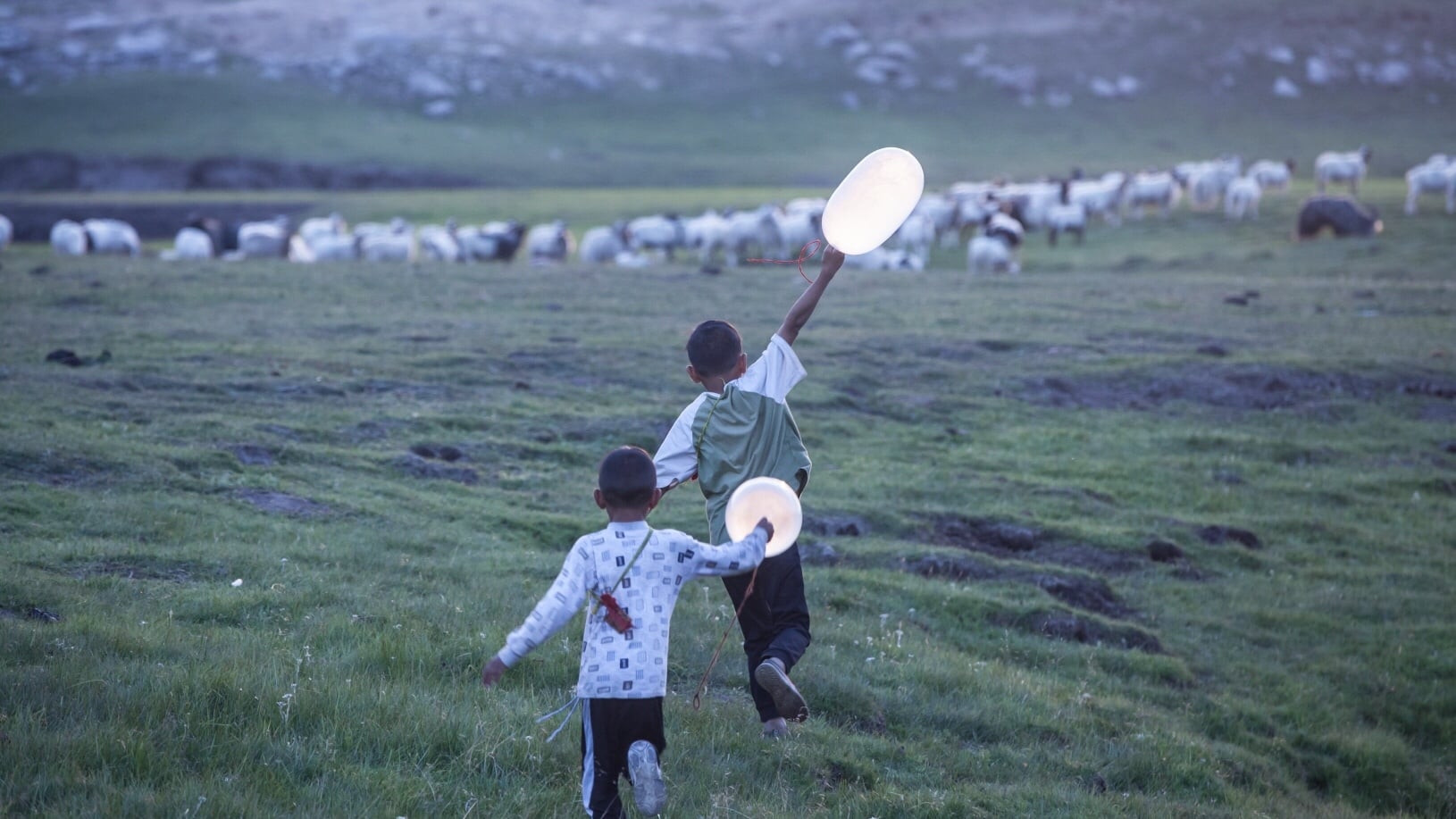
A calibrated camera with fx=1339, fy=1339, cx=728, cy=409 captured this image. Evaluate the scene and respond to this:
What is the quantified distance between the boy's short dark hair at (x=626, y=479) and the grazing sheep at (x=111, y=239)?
33185 millimetres

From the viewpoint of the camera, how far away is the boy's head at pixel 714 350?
641 centimetres

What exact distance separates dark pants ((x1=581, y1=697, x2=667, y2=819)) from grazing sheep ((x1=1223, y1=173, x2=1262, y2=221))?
4195 cm

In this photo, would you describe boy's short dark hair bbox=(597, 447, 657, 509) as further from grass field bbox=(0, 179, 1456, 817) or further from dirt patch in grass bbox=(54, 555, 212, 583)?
dirt patch in grass bbox=(54, 555, 212, 583)

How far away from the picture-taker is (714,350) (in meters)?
6.41

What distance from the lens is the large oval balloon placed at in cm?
634

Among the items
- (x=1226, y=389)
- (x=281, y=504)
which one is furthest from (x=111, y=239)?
(x=1226, y=389)

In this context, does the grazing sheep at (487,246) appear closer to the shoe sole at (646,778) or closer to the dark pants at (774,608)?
the dark pants at (774,608)

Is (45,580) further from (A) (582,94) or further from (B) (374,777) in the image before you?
(A) (582,94)

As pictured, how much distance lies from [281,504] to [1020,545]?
254 inches

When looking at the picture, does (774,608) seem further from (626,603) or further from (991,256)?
(991,256)

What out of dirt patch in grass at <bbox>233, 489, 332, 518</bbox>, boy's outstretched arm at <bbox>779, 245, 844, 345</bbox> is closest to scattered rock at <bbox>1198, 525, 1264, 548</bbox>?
boy's outstretched arm at <bbox>779, 245, 844, 345</bbox>

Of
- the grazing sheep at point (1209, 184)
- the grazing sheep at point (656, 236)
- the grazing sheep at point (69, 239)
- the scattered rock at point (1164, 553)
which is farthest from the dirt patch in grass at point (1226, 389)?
the grazing sheep at point (1209, 184)

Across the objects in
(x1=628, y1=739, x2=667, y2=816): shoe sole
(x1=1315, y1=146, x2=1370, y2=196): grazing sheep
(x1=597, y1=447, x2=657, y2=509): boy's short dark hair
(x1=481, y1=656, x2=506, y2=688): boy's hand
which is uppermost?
(x1=1315, y1=146, x2=1370, y2=196): grazing sheep

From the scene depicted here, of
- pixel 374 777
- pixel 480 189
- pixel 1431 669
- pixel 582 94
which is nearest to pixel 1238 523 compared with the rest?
pixel 1431 669
